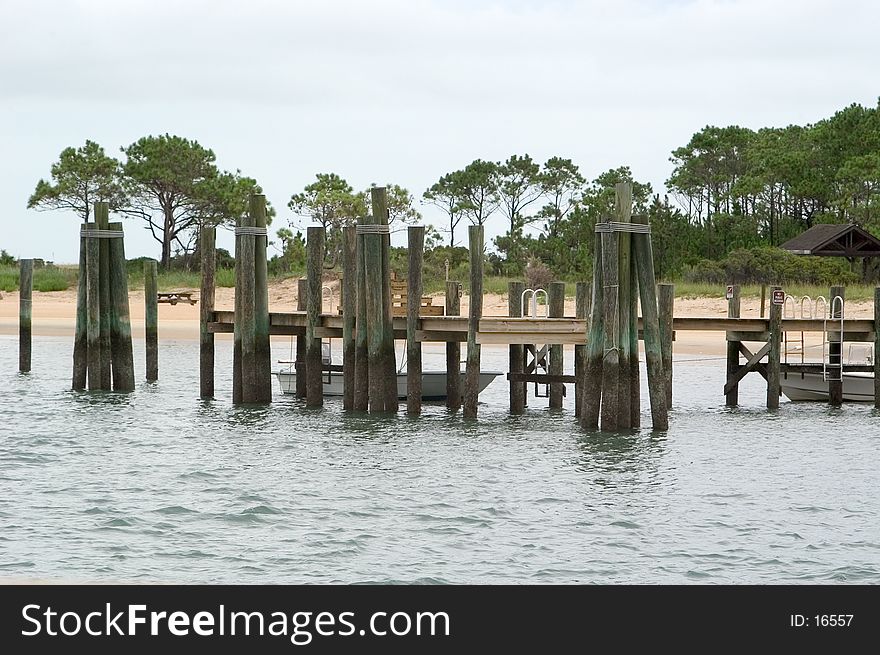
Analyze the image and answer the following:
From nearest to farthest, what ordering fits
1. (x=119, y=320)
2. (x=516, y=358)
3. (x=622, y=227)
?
(x=622, y=227) < (x=516, y=358) < (x=119, y=320)

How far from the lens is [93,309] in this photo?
1034 inches

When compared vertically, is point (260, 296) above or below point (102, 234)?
below

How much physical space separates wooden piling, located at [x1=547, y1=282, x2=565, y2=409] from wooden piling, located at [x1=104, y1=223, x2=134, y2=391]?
8.14m

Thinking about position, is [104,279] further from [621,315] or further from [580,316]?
[621,315]

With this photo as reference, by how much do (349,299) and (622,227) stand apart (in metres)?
5.14

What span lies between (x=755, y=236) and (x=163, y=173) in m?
27.2

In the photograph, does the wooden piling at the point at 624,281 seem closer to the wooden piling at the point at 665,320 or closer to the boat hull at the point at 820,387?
the wooden piling at the point at 665,320

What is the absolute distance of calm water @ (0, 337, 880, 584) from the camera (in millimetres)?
14156

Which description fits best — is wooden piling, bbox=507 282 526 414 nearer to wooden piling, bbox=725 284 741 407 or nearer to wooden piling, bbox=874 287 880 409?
wooden piling, bbox=725 284 741 407

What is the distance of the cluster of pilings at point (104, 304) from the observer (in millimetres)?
26375

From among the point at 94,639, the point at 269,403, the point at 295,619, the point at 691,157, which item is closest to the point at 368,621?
the point at 295,619

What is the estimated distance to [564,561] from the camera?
14336 mm

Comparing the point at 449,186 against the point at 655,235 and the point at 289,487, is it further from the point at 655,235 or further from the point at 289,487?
the point at 289,487

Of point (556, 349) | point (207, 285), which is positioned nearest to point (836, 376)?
point (556, 349)
